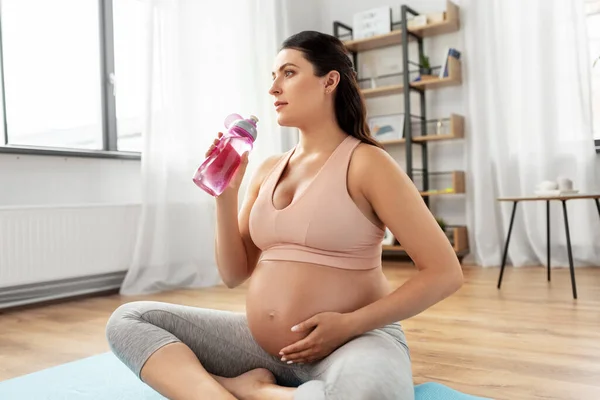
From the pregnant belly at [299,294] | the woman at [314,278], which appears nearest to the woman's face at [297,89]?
the woman at [314,278]

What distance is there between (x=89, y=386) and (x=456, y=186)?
2.85 meters

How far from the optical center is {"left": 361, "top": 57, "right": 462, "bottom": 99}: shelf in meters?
3.77

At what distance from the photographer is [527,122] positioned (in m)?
3.60

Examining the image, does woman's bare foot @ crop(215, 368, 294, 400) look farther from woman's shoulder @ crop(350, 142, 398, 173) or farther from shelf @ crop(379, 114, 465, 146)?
shelf @ crop(379, 114, 465, 146)

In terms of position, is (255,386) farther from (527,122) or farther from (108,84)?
(527,122)

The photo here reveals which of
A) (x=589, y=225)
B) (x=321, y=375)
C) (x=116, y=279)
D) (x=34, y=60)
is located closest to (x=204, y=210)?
(x=116, y=279)

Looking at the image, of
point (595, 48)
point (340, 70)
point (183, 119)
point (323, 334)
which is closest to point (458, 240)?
point (595, 48)

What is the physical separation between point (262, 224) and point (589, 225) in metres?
2.88

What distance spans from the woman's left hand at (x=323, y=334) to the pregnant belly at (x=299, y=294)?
3 centimetres

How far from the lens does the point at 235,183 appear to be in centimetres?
117

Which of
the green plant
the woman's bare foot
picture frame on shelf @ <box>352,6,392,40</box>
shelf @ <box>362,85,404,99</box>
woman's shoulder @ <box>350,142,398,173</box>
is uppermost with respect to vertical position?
picture frame on shelf @ <box>352,6,392,40</box>

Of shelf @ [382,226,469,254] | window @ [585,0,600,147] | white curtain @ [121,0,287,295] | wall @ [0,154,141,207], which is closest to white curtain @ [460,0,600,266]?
shelf @ [382,226,469,254]

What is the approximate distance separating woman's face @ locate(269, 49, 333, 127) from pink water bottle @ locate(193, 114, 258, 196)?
6cm

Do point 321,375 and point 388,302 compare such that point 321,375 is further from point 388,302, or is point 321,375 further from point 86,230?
point 86,230
